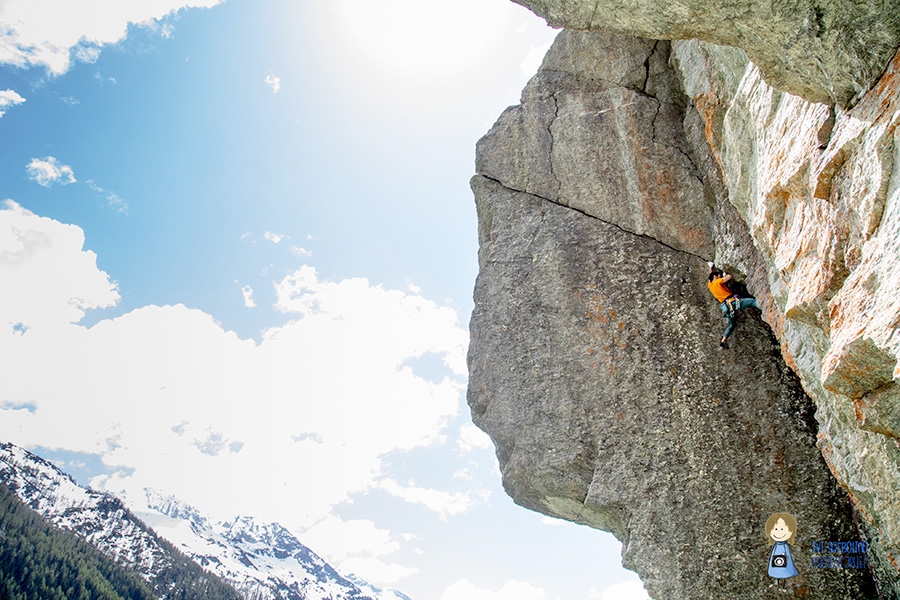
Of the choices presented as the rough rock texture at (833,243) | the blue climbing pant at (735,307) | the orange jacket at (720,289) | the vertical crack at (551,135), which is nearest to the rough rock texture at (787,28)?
the rough rock texture at (833,243)

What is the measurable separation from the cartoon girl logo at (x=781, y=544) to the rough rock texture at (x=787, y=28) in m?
8.29

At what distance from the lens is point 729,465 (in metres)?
11.6

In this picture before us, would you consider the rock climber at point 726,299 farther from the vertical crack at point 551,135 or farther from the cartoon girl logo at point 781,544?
the vertical crack at point 551,135

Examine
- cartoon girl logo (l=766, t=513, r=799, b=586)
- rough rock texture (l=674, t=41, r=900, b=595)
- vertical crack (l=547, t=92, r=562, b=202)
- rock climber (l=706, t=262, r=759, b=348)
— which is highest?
vertical crack (l=547, t=92, r=562, b=202)

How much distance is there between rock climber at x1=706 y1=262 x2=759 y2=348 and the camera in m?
12.2

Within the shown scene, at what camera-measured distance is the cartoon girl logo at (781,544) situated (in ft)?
34.7

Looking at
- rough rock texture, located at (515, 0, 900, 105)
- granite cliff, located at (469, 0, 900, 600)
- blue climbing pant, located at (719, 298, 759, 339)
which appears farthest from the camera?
blue climbing pant, located at (719, 298, 759, 339)

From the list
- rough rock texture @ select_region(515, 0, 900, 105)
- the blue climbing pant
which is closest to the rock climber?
the blue climbing pant

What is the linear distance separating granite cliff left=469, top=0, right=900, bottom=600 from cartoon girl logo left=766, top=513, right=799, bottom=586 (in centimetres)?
14

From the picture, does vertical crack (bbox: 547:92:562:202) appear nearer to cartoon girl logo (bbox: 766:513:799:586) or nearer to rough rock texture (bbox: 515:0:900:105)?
rough rock texture (bbox: 515:0:900:105)

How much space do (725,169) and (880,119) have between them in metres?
5.86

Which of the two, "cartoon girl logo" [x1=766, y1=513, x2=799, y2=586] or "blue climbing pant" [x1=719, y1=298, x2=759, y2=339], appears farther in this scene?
"blue climbing pant" [x1=719, y1=298, x2=759, y2=339]

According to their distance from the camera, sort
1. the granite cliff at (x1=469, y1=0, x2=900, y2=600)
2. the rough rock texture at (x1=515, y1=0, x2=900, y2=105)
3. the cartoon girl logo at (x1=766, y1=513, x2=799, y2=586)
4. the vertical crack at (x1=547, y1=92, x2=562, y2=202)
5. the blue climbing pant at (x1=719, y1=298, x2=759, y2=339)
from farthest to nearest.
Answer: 1. the vertical crack at (x1=547, y1=92, x2=562, y2=202)
2. the blue climbing pant at (x1=719, y1=298, x2=759, y2=339)
3. the cartoon girl logo at (x1=766, y1=513, x2=799, y2=586)
4. the granite cliff at (x1=469, y1=0, x2=900, y2=600)
5. the rough rock texture at (x1=515, y1=0, x2=900, y2=105)

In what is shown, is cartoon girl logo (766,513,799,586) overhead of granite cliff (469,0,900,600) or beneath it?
beneath
